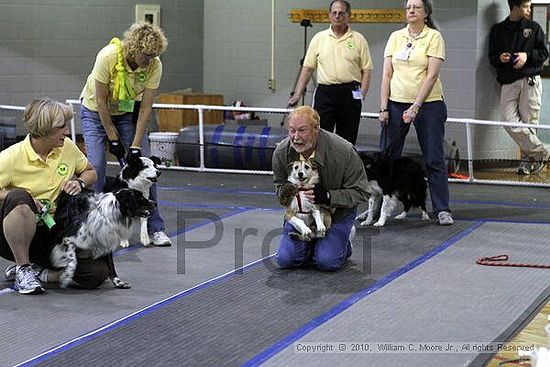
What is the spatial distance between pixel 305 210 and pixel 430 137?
1725 millimetres

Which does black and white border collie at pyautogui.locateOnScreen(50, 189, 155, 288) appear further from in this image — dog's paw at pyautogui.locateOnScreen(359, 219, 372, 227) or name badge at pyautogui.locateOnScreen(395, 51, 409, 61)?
name badge at pyautogui.locateOnScreen(395, 51, 409, 61)

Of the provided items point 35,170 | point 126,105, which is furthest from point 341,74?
point 35,170

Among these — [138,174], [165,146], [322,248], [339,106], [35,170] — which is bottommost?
[322,248]

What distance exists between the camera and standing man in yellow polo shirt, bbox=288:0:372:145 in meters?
7.06

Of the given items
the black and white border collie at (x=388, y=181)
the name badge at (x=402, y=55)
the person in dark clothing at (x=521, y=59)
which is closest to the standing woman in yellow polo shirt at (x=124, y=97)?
the black and white border collie at (x=388, y=181)

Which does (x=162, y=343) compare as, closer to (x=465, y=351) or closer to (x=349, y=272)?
(x=465, y=351)

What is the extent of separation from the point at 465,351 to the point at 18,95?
7.47 meters

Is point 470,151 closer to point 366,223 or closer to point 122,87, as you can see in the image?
point 366,223

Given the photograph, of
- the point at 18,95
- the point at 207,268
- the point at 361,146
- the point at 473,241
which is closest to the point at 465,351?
the point at 207,268

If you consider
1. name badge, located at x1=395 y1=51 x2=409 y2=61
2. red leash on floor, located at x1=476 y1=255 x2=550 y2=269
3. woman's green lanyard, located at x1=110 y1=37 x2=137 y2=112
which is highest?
name badge, located at x1=395 y1=51 x2=409 y2=61

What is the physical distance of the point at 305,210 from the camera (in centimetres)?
527

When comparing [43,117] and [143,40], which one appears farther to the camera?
[143,40]

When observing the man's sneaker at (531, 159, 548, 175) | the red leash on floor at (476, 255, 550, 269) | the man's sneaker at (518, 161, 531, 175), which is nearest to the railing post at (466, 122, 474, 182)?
the man's sneaker at (518, 161, 531, 175)

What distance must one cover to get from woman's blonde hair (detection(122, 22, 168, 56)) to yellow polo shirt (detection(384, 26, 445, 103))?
5.79ft
